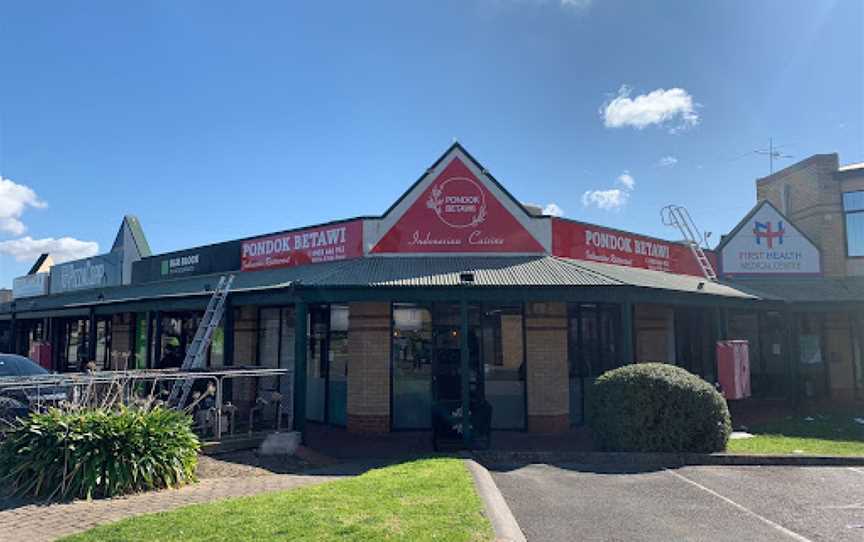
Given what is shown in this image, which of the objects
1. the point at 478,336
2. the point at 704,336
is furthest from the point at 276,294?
the point at 704,336

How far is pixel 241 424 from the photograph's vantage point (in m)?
12.3

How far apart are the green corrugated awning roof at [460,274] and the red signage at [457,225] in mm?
272

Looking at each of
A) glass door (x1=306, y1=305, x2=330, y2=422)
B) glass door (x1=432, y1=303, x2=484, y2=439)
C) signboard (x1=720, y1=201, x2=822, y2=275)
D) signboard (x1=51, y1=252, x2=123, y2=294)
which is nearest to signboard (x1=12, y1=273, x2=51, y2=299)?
signboard (x1=51, y1=252, x2=123, y2=294)

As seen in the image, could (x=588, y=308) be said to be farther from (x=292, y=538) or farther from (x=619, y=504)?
(x=292, y=538)

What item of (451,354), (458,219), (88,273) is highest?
(88,273)

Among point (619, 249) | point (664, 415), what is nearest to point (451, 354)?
point (664, 415)

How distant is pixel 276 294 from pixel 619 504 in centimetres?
795

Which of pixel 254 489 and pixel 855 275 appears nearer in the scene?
pixel 254 489

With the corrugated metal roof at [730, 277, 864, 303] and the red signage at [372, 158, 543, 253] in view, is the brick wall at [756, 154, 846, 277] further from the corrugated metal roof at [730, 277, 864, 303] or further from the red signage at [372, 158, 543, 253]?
the red signage at [372, 158, 543, 253]

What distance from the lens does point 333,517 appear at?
19.5ft

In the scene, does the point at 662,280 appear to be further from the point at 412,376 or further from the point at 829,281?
the point at 829,281

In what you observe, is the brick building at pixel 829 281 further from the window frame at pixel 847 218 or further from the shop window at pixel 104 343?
the shop window at pixel 104 343

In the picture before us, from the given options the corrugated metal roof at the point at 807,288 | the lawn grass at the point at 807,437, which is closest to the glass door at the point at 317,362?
the lawn grass at the point at 807,437

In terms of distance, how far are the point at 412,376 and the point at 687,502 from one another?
22.2 feet
